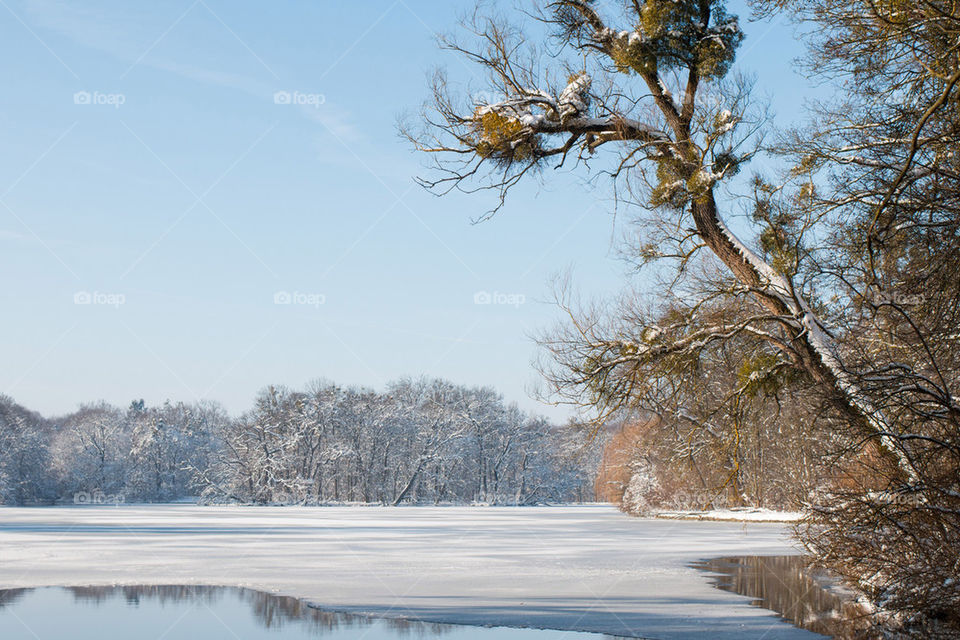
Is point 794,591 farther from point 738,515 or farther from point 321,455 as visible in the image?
point 321,455

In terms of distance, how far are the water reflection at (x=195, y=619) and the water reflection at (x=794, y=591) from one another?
332 centimetres

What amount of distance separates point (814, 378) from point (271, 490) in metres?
68.6

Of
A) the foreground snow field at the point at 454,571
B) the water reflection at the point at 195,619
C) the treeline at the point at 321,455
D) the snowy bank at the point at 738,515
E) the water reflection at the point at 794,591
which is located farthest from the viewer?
the treeline at the point at 321,455

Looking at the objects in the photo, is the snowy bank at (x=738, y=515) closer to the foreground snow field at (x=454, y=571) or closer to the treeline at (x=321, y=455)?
the foreground snow field at (x=454, y=571)

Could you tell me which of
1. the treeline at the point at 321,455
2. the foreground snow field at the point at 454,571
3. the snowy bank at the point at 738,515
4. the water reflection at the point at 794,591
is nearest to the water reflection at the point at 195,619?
the foreground snow field at the point at 454,571

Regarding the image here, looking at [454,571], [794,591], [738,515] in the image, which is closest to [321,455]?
[738,515]

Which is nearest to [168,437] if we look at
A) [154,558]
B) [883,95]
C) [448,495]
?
[448,495]

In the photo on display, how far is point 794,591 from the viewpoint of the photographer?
14.3 metres

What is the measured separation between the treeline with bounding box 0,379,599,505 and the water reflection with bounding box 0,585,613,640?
192 feet

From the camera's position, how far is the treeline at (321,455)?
73500mm

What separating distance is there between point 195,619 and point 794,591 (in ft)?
31.2

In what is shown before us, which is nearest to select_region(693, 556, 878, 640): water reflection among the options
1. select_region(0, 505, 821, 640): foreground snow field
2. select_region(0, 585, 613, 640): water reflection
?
select_region(0, 505, 821, 640): foreground snow field

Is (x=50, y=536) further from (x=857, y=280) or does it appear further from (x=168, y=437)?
(x=168, y=437)

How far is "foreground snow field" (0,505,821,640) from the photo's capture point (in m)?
11.1
